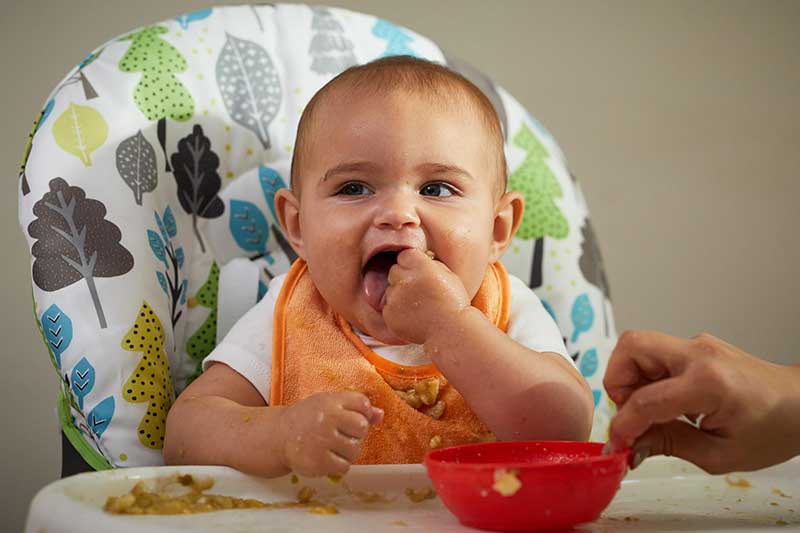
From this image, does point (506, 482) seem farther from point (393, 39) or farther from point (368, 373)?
point (393, 39)

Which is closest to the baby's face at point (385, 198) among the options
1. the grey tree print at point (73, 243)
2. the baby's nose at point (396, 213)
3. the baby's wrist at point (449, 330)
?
the baby's nose at point (396, 213)

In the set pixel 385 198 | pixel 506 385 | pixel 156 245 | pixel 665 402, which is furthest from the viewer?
pixel 156 245

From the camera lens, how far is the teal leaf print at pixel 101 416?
91 cm

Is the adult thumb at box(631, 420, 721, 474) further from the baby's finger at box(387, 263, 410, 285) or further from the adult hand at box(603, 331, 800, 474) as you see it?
the baby's finger at box(387, 263, 410, 285)

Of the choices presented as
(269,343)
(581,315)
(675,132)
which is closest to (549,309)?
(581,315)

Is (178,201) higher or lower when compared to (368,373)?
higher

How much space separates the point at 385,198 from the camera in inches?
35.8

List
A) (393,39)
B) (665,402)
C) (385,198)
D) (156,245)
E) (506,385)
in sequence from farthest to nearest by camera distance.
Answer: (393,39)
(156,245)
(385,198)
(506,385)
(665,402)

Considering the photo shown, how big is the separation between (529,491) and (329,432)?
0.58 ft

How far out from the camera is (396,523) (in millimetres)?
652

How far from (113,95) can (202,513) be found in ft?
1.89

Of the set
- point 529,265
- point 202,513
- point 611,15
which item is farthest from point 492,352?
point 611,15

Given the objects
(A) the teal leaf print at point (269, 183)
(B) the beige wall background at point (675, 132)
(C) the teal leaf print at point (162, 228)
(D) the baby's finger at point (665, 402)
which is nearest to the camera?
(D) the baby's finger at point (665, 402)

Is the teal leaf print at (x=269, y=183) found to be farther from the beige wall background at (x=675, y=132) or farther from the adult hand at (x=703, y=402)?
the beige wall background at (x=675, y=132)
